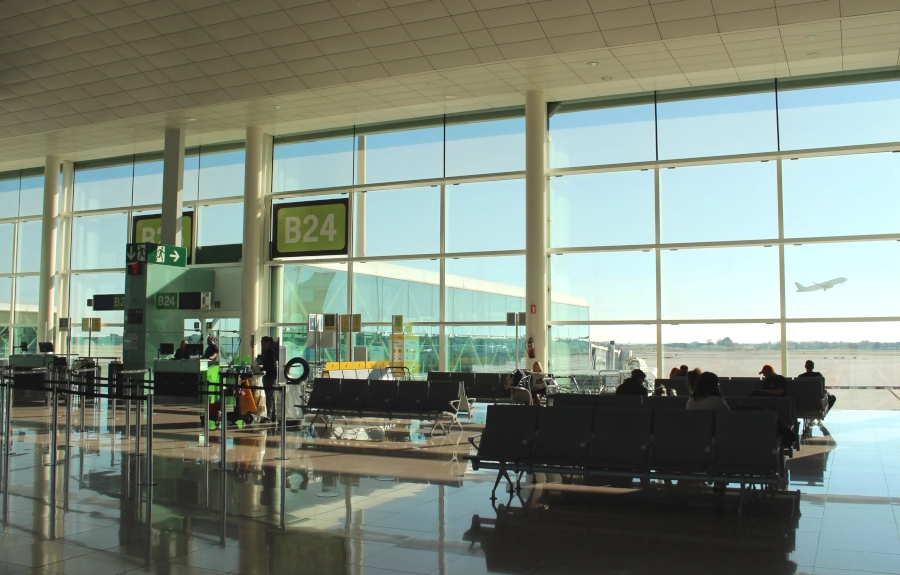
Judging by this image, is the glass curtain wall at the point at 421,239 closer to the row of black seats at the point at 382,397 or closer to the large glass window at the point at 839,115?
the large glass window at the point at 839,115

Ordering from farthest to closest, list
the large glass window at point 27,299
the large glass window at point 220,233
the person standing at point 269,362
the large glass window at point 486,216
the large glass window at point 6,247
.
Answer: the large glass window at point 6,247, the large glass window at point 27,299, the large glass window at point 220,233, the large glass window at point 486,216, the person standing at point 269,362

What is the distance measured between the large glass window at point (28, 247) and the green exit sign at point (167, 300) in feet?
38.2

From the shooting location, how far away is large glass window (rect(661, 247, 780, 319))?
58.9ft

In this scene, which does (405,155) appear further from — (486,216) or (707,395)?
(707,395)

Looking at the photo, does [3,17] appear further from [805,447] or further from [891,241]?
[891,241]

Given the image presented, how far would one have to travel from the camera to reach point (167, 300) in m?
20.1

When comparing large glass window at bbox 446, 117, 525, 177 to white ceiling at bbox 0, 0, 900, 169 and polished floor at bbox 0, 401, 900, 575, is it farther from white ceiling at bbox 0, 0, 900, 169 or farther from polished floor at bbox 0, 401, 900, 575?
polished floor at bbox 0, 401, 900, 575

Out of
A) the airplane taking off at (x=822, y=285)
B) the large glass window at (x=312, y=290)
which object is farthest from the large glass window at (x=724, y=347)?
the large glass window at (x=312, y=290)

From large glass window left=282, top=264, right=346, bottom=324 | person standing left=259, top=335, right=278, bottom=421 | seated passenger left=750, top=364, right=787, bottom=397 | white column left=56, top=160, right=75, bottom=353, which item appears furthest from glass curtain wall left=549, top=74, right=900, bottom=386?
white column left=56, top=160, right=75, bottom=353

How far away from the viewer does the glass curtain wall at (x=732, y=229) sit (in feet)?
56.6

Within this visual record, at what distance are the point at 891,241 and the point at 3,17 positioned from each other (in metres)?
19.9

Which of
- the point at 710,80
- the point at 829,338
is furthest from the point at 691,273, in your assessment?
the point at 710,80

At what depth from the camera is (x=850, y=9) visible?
13547 mm

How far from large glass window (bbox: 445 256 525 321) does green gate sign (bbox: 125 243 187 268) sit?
7.53 metres
